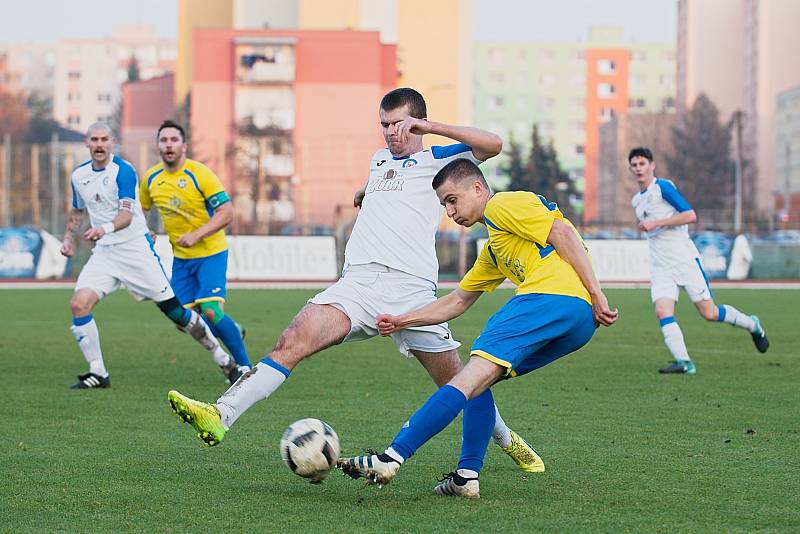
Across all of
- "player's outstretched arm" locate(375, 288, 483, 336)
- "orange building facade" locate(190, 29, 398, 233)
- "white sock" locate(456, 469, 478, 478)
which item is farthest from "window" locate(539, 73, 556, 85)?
"white sock" locate(456, 469, 478, 478)

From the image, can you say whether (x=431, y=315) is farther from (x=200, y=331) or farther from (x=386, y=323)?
(x=200, y=331)

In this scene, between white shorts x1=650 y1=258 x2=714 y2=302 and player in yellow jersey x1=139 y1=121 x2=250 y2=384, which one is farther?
white shorts x1=650 y1=258 x2=714 y2=302

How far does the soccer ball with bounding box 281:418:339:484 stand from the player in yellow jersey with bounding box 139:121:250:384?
5278mm

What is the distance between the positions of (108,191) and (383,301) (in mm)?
5311

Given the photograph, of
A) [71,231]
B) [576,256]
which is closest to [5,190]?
[71,231]

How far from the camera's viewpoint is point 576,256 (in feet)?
20.3

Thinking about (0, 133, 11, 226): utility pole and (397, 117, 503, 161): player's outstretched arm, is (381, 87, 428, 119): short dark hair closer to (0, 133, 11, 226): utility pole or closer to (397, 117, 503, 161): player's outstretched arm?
(397, 117, 503, 161): player's outstretched arm

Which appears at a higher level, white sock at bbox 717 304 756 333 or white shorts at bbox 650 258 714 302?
white shorts at bbox 650 258 714 302

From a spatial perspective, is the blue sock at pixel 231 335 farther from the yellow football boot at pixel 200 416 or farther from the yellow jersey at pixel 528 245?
the yellow jersey at pixel 528 245

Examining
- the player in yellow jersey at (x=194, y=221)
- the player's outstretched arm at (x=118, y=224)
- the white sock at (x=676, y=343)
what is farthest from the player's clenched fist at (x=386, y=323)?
the white sock at (x=676, y=343)

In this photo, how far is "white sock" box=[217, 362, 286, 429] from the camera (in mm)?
6551

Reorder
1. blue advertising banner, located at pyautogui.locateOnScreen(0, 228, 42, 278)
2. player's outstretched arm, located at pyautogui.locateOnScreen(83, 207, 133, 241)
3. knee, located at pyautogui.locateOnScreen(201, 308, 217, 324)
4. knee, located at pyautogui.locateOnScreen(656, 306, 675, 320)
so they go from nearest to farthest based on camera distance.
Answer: player's outstretched arm, located at pyautogui.locateOnScreen(83, 207, 133, 241), knee, located at pyautogui.locateOnScreen(201, 308, 217, 324), knee, located at pyautogui.locateOnScreen(656, 306, 675, 320), blue advertising banner, located at pyautogui.locateOnScreen(0, 228, 42, 278)

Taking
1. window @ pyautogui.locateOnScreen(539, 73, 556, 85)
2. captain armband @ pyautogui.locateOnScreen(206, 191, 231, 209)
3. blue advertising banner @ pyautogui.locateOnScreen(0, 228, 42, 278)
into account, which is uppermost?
window @ pyautogui.locateOnScreen(539, 73, 556, 85)

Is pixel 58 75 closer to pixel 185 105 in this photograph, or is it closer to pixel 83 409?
pixel 185 105
